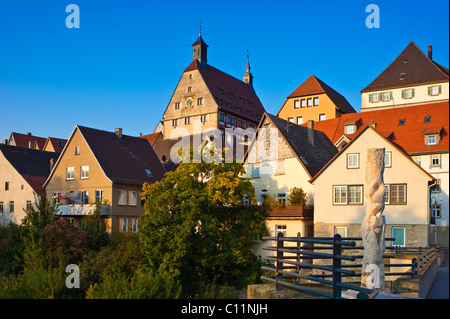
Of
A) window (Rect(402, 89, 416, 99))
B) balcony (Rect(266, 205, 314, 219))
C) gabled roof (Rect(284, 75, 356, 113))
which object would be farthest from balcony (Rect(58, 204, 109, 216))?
window (Rect(402, 89, 416, 99))

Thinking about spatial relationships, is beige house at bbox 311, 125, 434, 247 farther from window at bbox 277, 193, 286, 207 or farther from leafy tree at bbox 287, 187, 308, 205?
window at bbox 277, 193, 286, 207

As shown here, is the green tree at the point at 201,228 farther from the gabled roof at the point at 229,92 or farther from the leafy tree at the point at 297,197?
the gabled roof at the point at 229,92

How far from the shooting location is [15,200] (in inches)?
2024

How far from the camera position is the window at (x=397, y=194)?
3142 centimetres

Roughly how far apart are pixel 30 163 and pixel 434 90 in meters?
45.7

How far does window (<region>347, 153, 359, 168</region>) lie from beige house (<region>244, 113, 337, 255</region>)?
11.6ft

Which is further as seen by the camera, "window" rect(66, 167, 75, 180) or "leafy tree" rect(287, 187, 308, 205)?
"window" rect(66, 167, 75, 180)

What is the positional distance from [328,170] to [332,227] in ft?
12.6

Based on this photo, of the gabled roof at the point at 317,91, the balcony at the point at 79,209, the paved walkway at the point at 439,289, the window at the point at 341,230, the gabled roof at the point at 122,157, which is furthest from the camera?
the gabled roof at the point at 317,91

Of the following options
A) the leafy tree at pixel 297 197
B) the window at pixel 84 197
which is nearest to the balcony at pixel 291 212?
the leafy tree at pixel 297 197

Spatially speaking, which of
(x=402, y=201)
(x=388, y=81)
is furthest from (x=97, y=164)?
(x=388, y=81)

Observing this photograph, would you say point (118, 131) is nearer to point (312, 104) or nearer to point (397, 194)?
point (312, 104)

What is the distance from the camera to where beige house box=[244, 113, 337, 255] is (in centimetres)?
3572

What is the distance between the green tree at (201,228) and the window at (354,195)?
6355 millimetres
